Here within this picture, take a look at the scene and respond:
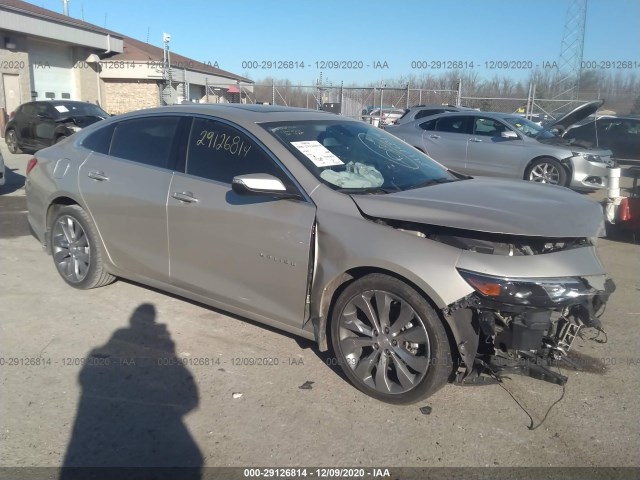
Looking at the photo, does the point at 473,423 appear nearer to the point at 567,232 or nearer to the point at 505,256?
the point at 505,256

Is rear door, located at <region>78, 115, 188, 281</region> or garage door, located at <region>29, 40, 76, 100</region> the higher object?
garage door, located at <region>29, 40, 76, 100</region>

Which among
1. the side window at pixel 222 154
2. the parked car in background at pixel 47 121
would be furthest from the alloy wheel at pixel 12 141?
the side window at pixel 222 154

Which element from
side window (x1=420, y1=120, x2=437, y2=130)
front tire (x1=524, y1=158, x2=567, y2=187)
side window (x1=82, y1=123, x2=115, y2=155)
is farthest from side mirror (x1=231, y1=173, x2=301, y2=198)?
side window (x1=420, y1=120, x2=437, y2=130)

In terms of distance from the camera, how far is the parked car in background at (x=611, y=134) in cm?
1144

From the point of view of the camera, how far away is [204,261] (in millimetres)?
4023

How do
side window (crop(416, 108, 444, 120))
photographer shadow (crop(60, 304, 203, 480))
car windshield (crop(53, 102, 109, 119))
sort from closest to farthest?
photographer shadow (crop(60, 304, 203, 480)), side window (crop(416, 108, 444, 120)), car windshield (crop(53, 102, 109, 119))

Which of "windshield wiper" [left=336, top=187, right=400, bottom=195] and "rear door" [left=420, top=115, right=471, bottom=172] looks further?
"rear door" [left=420, top=115, right=471, bottom=172]

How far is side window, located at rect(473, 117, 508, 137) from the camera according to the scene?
1166 centimetres

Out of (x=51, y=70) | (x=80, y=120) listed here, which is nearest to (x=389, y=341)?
(x=80, y=120)

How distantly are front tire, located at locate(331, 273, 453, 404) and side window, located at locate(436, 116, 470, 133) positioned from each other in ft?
30.9

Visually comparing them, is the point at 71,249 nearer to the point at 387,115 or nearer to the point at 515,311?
the point at 515,311

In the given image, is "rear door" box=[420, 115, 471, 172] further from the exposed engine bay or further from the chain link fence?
the exposed engine bay

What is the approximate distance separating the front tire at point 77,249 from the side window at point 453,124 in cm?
881

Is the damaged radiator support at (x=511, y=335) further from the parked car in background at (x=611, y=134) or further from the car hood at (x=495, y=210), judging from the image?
the parked car in background at (x=611, y=134)
